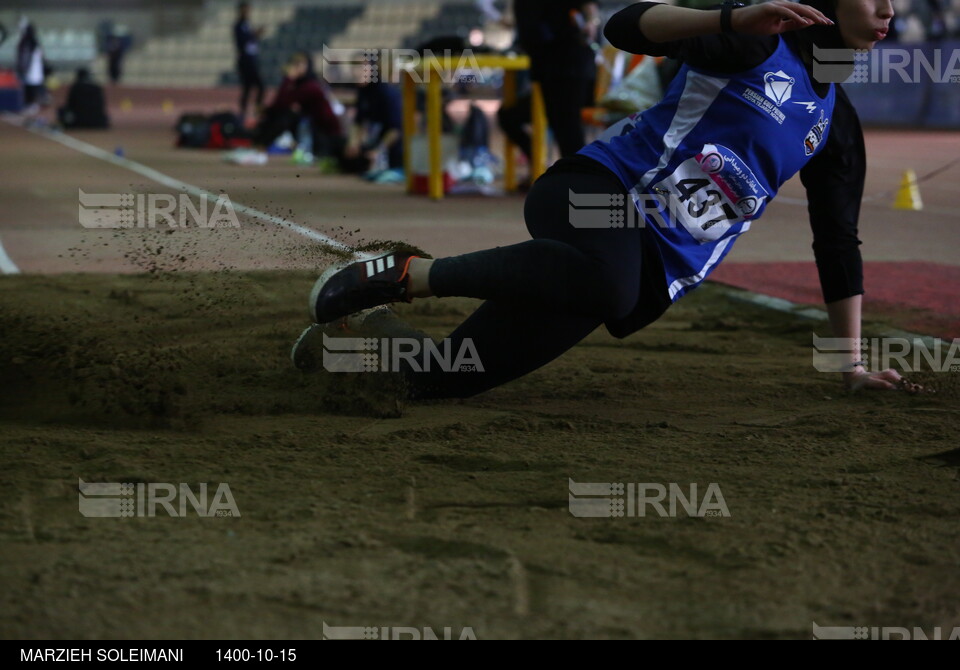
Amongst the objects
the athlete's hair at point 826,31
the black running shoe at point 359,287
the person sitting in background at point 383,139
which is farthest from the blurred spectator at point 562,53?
the black running shoe at point 359,287

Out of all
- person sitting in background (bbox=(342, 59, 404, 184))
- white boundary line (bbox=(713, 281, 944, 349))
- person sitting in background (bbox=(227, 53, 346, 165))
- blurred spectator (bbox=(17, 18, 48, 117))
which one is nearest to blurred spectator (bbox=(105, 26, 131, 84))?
blurred spectator (bbox=(17, 18, 48, 117))

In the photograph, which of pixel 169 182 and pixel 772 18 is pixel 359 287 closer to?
pixel 772 18

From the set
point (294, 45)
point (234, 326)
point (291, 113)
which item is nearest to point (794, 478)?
point (234, 326)

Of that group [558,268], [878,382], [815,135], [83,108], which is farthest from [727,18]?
[83,108]

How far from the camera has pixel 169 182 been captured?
36.6 ft

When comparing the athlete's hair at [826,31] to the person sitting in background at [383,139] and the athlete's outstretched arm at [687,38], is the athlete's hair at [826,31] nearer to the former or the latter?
the athlete's outstretched arm at [687,38]

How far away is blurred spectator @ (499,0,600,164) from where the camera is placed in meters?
8.99

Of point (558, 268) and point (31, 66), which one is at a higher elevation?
point (31, 66)

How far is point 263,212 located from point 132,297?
341cm

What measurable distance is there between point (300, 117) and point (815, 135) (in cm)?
1323

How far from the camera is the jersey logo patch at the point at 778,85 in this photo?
3.24m

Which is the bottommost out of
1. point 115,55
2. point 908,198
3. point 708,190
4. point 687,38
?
point 908,198

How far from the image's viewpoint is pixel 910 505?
108 inches

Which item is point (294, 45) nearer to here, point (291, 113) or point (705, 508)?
point (291, 113)
